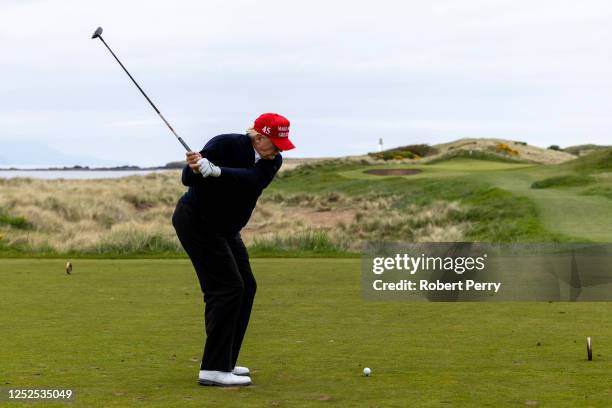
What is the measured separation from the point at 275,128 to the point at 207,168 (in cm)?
63

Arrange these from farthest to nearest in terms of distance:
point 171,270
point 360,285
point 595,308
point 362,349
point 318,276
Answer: point 171,270
point 318,276
point 360,285
point 595,308
point 362,349

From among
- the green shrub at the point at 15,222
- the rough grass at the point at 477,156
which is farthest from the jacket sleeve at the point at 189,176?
the rough grass at the point at 477,156

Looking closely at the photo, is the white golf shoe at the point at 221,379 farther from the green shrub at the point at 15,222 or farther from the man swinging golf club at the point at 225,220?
the green shrub at the point at 15,222

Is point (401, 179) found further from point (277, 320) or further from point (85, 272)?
point (277, 320)

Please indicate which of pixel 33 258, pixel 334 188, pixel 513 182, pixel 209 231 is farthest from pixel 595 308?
pixel 334 188

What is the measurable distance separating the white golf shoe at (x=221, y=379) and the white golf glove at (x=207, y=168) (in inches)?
55.8

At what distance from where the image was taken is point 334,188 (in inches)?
2093

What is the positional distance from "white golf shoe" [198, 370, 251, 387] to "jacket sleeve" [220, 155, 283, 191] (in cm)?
130

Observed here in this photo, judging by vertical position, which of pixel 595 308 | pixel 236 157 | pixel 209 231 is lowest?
pixel 595 308

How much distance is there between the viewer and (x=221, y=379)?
734 centimetres

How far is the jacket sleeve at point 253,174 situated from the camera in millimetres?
7114

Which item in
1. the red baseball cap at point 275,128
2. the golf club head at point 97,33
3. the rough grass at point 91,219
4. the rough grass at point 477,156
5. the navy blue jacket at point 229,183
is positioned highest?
the rough grass at point 477,156

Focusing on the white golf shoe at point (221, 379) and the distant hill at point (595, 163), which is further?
the distant hill at point (595, 163)

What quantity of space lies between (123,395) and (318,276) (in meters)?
Answer: 9.12
